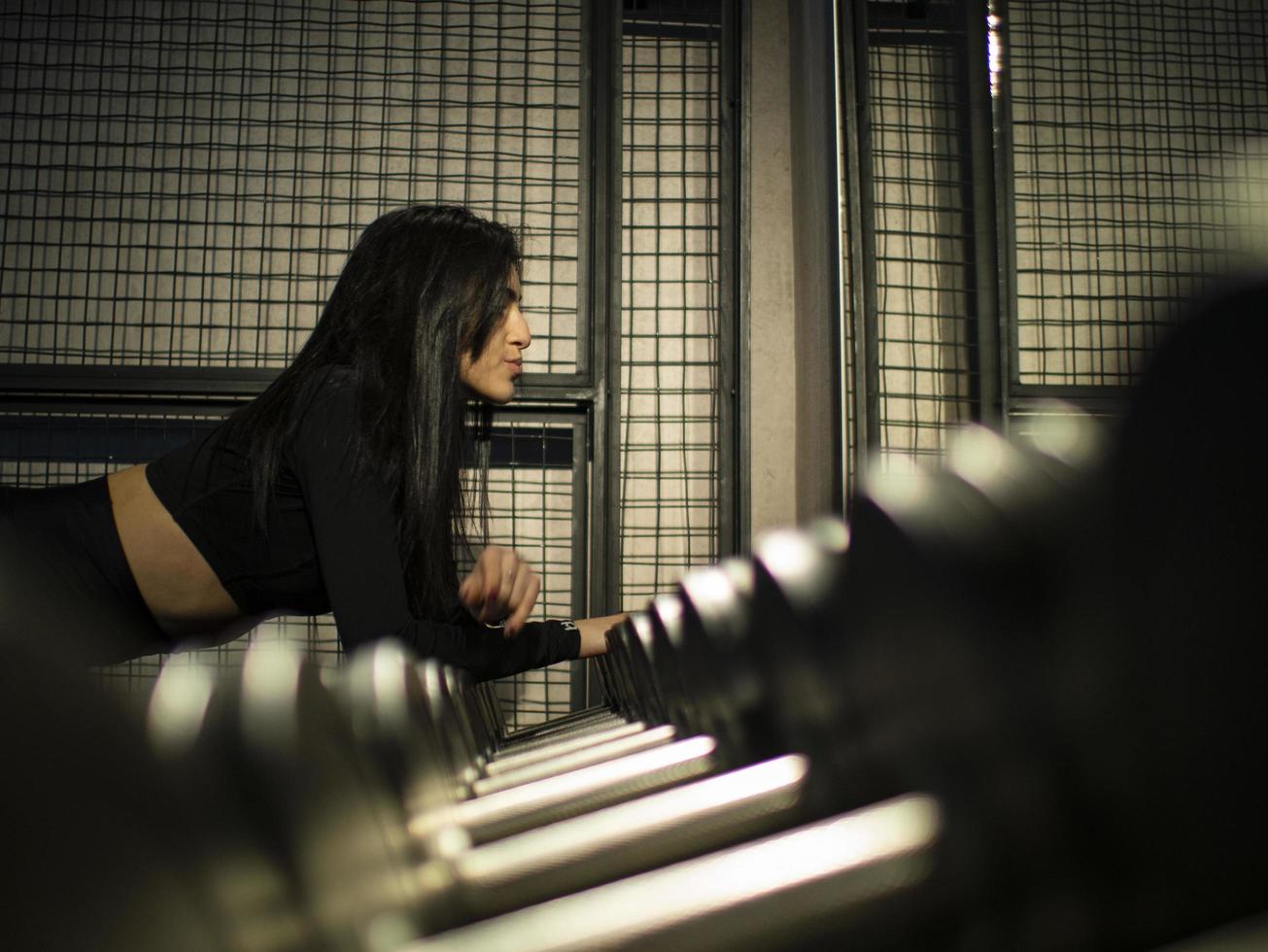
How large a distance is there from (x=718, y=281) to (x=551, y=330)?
0.24 metres

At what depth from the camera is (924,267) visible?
3.83 feet

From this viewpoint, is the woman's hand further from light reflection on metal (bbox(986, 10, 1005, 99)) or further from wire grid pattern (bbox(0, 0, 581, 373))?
wire grid pattern (bbox(0, 0, 581, 373))

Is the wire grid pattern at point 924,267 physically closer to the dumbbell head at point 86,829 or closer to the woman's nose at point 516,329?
the woman's nose at point 516,329

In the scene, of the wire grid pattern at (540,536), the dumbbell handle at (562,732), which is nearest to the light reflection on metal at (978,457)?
the dumbbell handle at (562,732)

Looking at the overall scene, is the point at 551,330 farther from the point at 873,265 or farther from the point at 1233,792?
the point at 1233,792

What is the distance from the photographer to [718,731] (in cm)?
32

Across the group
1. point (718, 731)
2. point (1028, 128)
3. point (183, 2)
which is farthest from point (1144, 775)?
point (183, 2)

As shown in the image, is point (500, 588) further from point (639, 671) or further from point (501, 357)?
point (501, 357)

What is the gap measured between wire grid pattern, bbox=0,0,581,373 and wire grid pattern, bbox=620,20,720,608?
9 cm

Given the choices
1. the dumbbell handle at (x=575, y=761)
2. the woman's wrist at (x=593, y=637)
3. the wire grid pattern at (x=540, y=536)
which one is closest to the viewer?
the dumbbell handle at (x=575, y=761)

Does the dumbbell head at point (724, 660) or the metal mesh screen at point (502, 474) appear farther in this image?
the metal mesh screen at point (502, 474)

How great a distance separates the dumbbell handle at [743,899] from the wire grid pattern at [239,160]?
4.02 feet

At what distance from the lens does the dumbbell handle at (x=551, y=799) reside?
0.22 meters

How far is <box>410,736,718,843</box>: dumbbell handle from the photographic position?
0.22 m
